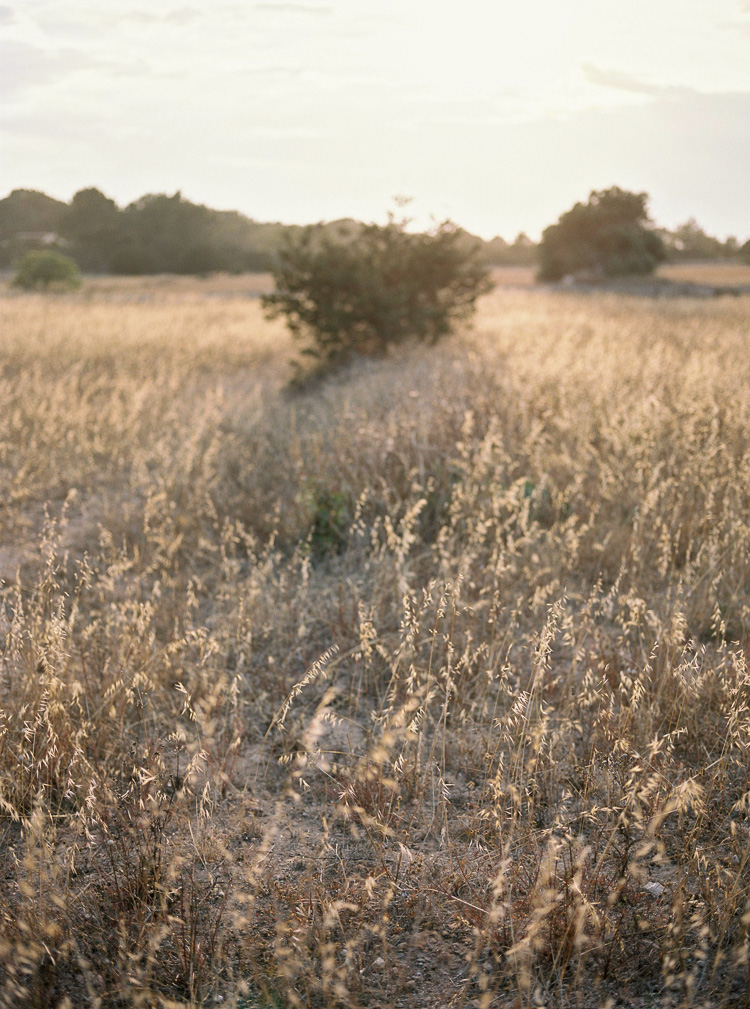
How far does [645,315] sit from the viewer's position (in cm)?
1507

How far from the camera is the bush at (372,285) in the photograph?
31.2 ft

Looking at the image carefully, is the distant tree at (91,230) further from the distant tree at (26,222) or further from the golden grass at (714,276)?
the golden grass at (714,276)

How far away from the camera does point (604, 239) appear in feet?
124

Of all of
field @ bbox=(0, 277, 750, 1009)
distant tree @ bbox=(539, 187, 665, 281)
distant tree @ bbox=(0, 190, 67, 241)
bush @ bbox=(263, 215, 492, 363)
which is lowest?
field @ bbox=(0, 277, 750, 1009)

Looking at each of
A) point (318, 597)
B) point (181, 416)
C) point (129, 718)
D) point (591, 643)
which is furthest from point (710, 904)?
point (181, 416)

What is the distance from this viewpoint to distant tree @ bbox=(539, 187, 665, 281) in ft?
121

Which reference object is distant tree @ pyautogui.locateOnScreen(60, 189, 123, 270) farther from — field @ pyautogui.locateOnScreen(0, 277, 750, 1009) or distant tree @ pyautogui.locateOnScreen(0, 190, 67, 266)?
field @ pyautogui.locateOnScreen(0, 277, 750, 1009)

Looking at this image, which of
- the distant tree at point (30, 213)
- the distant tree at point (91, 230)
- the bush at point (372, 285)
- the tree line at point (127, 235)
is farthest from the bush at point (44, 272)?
the distant tree at point (30, 213)

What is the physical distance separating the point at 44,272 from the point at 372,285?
22.0 metres

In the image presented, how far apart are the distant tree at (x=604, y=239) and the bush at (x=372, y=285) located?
96.4 ft

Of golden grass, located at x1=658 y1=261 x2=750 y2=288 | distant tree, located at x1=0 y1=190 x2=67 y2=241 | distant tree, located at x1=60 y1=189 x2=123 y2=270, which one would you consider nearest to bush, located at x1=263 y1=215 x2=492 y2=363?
golden grass, located at x1=658 y1=261 x2=750 y2=288

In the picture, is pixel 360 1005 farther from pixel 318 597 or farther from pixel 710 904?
pixel 318 597

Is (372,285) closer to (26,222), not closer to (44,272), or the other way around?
(44,272)

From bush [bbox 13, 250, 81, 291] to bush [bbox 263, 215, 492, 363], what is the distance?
19309 millimetres
